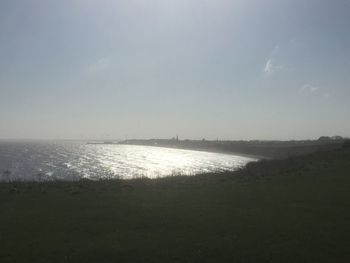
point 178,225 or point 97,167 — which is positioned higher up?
point 178,225

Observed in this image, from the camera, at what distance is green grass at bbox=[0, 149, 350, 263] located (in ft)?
45.2

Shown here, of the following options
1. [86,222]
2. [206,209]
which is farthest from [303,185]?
[86,222]

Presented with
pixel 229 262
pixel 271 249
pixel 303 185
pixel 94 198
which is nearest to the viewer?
pixel 229 262

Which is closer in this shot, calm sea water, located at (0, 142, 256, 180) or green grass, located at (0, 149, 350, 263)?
green grass, located at (0, 149, 350, 263)

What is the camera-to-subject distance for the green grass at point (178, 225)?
13.8 m

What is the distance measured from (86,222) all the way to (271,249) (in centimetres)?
917

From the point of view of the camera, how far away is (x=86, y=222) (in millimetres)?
18672

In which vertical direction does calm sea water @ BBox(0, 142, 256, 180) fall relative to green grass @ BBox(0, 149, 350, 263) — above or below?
below

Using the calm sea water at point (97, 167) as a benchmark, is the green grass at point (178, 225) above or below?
above

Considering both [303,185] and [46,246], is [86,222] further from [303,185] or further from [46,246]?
[303,185]

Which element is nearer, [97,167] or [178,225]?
[178,225]

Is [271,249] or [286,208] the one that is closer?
[271,249]

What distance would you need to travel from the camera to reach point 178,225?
17.7 metres

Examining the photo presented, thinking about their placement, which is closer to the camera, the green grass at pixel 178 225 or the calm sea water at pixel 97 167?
the green grass at pixel 178 225
